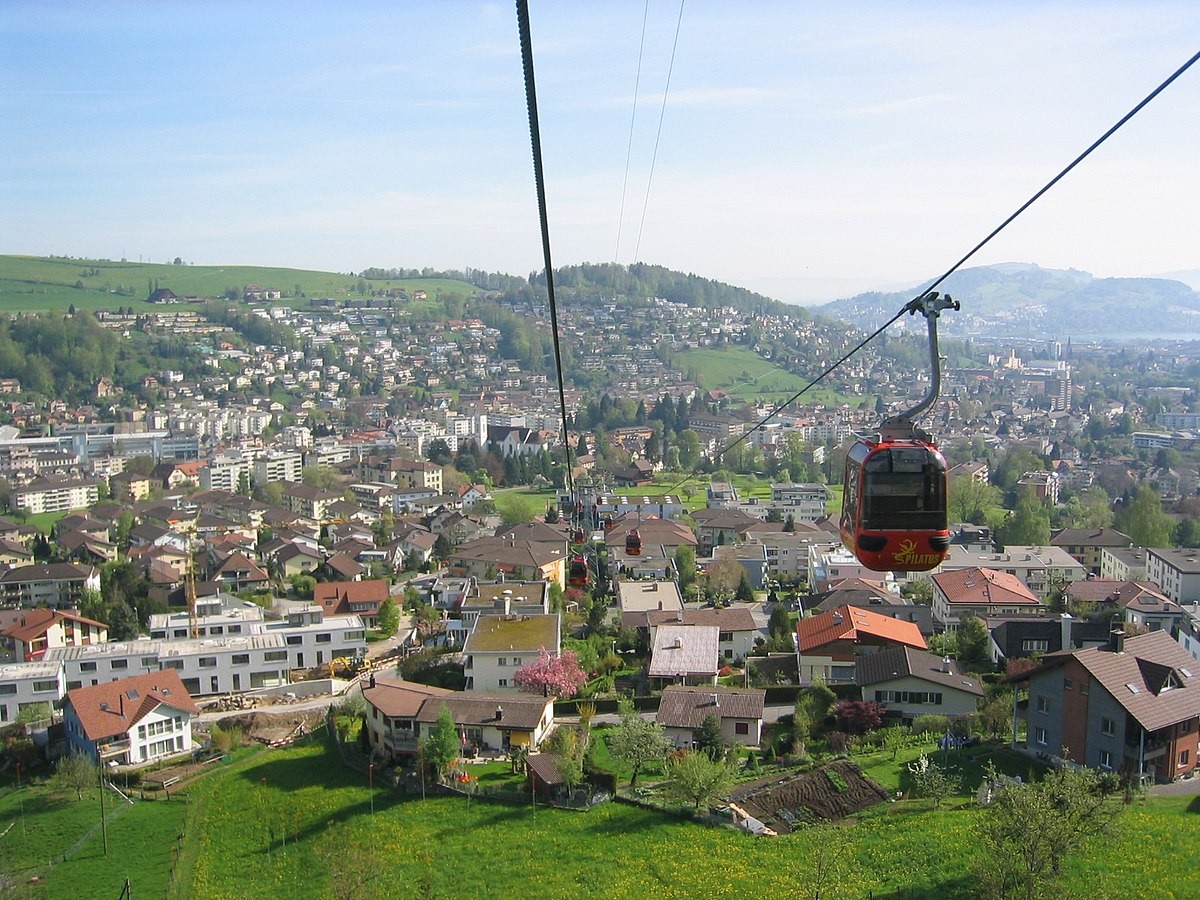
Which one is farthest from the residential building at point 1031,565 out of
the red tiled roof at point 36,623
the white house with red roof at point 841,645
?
the red tiled roof at point 36,623

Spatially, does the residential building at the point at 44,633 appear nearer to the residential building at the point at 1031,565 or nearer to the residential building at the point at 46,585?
the residential building at the point at 46,585

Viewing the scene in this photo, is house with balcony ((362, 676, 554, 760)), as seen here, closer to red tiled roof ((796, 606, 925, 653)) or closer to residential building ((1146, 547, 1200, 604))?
red tiled roof ((796, 606, 925, 653))

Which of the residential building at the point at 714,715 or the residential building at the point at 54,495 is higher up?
the residential building at the point at 714,715

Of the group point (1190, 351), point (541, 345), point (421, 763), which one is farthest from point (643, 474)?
point (1190, 351)

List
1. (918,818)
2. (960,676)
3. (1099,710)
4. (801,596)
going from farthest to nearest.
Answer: (801,596), (960,676), (1099,710), (918,818)

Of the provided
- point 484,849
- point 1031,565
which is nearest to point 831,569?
point 1031,565

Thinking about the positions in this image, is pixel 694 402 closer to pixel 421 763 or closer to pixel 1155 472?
pixel 1155 472

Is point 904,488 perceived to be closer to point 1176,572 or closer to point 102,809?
point 102,809
